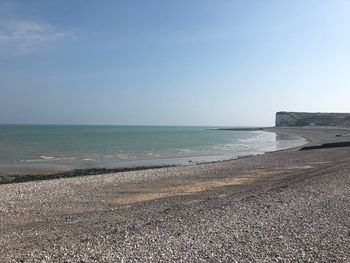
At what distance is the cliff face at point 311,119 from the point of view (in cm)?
15712

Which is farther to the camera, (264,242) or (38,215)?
(38,215)

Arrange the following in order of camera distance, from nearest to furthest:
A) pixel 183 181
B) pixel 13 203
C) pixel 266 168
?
pixel 13 203, pixel 183 181, pixel 266 168

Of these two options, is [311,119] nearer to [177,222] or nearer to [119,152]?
[119,152]

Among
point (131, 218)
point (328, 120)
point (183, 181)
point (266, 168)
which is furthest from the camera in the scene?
point (328, 120)

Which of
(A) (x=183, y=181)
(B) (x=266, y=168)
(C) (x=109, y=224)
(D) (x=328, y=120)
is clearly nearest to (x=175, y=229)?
(C) (x=109, y=224)

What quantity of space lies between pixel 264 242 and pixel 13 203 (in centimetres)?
1172

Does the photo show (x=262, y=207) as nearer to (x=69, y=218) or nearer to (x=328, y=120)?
Result: (x=69, y=218)

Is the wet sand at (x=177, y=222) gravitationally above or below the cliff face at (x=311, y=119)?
below

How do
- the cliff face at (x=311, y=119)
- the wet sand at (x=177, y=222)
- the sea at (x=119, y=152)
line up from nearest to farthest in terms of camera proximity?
the wet sand at (x=177, y=222) → the sea at (x=119, y=152) → the cliff face at (x=311, y=119)

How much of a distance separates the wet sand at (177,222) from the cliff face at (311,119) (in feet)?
475

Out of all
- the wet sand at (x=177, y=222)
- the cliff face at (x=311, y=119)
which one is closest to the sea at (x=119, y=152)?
the wet sand at (x=177, y=222)

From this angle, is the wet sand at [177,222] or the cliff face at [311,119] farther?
the cliff face at [311,119]

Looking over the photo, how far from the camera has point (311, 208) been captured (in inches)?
543

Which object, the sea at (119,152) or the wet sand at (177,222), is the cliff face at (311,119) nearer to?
the sea at (119,152)
